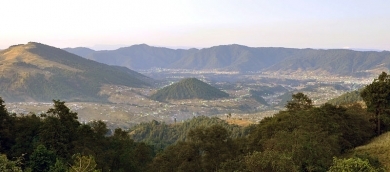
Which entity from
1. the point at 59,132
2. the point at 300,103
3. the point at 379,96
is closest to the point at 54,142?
the point at 59,132

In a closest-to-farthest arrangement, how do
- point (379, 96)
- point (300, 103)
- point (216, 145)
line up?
point (216, 145)
point (379, 96)
point (300, 103)

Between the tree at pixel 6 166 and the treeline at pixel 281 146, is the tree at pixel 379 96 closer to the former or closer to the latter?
the treeline at pixel 281 146

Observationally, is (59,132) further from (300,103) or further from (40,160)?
(300,103)

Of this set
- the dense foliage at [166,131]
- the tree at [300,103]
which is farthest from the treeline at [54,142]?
the dense foliage at [166,131]

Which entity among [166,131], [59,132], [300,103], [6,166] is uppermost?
[6,166]

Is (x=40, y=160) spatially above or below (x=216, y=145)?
below

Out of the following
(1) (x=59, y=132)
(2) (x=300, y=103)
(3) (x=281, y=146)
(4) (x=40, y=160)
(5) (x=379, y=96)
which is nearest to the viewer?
(3) (x=281, y=146)

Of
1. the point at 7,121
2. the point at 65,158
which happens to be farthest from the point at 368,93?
the point at 7,121

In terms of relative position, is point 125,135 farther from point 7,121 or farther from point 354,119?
point 354,119
